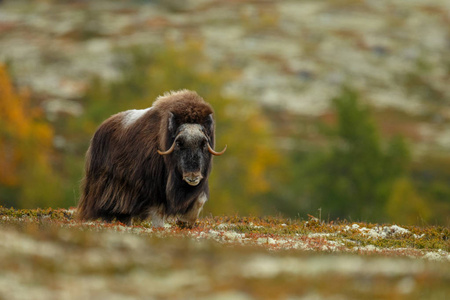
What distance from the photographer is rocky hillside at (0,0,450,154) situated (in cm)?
7212

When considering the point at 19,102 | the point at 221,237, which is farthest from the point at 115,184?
the point at 19,102

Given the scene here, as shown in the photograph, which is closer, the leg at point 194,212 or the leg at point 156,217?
the leg at point 194,212

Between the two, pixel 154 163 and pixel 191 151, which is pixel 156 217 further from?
pixel 191 151

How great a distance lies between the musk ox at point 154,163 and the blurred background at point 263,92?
9.43ft

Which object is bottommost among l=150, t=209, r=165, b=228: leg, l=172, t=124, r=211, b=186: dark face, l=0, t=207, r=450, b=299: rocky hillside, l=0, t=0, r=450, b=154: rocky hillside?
l=150, t=209, r=165, b=228: leg

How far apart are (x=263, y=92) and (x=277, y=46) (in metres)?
18.9

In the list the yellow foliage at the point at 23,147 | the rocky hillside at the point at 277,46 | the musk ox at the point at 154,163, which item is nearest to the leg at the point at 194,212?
the musk ox at the point at 154,163

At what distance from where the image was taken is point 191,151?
1087 cm

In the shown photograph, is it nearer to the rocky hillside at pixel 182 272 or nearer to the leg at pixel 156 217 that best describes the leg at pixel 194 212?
the leg at pixel 156 217

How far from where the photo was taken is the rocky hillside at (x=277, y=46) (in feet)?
237

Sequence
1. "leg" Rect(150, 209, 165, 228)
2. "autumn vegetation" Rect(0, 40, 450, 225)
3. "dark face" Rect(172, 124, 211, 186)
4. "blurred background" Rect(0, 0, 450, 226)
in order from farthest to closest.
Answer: "blurred background" Rect(0, 0, 450, 226) < "autumn vegetation" Rect(0, 40, 450, 225) < "leg" Rect(150, 209, 165, 228) < "dark face" Rect(172, 124, 211, 186)

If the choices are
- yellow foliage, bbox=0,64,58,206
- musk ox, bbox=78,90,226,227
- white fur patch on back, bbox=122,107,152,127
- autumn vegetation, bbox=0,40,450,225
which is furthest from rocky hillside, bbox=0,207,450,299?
yellow foliage, bbox=0,64,58,206

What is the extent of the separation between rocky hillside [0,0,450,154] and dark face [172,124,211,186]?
4831 cm

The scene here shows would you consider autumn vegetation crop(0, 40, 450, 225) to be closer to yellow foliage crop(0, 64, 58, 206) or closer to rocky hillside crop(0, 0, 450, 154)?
yellow foliage crop(0, 64, 58, 206)
